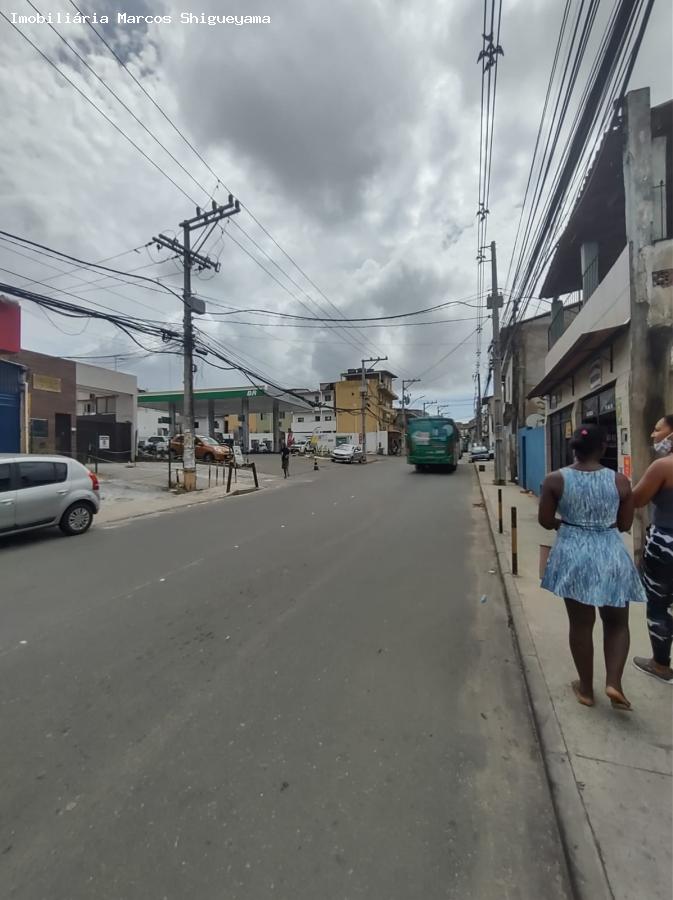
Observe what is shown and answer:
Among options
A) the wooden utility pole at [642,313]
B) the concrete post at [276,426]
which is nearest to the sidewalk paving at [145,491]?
the wooden utility pole at [642,313]

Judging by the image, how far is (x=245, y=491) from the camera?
1595 centimetres

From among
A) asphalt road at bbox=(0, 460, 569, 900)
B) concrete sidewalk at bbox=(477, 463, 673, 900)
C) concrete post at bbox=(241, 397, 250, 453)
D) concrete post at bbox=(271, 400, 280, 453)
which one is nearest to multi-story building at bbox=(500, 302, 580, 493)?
asphalt road at bbox=(0, 460, 569, 900)

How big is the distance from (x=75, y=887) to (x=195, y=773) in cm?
66

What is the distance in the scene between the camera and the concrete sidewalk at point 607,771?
1772 millimetres

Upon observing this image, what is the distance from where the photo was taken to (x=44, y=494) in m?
7.83

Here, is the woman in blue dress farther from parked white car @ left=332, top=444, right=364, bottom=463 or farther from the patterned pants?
parked white car @ left=332, top=444, right=364, bottom=463

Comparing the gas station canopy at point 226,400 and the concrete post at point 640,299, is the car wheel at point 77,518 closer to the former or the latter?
the concrete post at point 640,299

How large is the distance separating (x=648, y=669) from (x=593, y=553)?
134 centimetres

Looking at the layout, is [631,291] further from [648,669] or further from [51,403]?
[51,403]

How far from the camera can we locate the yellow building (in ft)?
170

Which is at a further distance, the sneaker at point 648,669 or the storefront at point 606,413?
the storefront at point 606,413

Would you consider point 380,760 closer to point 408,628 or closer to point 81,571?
point 408,628

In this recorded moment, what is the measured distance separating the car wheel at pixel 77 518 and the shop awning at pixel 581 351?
9512 millimetres

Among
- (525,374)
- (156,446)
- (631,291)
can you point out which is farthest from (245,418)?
(631,291)
